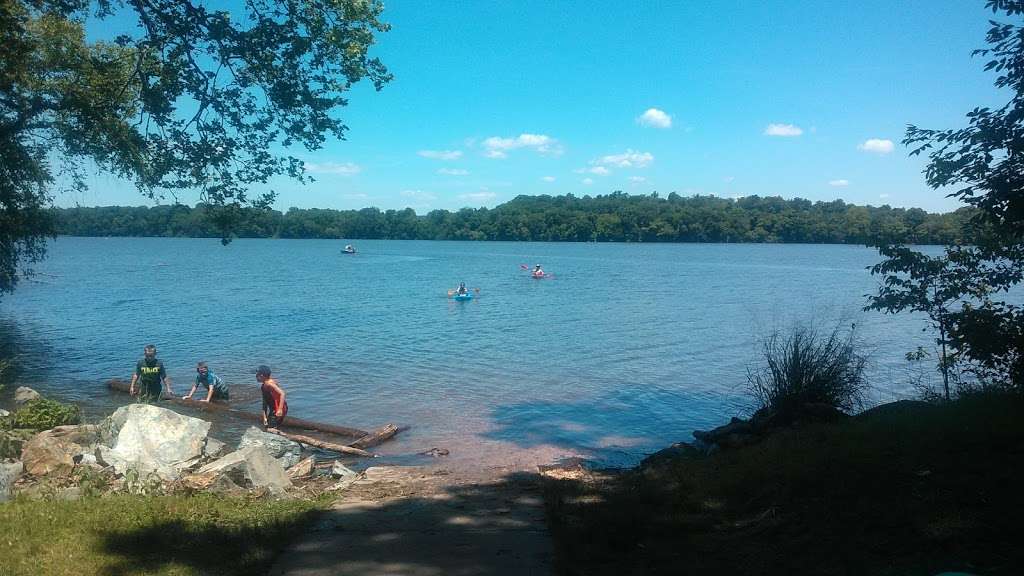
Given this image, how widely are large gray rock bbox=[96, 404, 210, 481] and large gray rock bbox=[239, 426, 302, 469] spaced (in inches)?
29.1

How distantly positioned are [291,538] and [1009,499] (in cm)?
537

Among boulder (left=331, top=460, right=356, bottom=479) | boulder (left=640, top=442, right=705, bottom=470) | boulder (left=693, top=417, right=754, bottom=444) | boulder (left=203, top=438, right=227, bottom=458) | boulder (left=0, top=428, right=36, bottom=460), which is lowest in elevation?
boulder (left=203, top=438, right=227, bottom=458)

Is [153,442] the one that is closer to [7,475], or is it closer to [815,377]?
[7,475]

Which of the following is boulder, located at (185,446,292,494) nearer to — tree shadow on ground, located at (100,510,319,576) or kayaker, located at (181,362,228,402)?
tree shadow on ground, located at (100,510,319,576)

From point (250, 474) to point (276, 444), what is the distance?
3396 mm

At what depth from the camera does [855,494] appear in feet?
17.4

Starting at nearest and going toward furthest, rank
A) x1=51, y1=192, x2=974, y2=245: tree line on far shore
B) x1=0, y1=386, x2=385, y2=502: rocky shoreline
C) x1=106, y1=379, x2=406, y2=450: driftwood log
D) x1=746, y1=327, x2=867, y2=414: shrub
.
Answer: x1=0, y1=386, x2=385, y2=502: rocky shoreline, x1=746, y1=327, x2=867, y2=414: shrub, x1=106, y1=379, x2=406, y2=450: driftwood log, x1=51, y1=192, x2=974, y2=245: tree line on far shore

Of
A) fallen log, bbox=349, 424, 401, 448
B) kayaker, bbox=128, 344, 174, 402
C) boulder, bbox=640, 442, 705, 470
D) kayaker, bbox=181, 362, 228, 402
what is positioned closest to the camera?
boulder, bbox=640, 442, 705, 470

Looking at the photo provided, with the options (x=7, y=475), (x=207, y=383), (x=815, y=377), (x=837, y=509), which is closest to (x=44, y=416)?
(x=207, y=383)

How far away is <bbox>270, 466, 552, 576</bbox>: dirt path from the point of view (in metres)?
5.00

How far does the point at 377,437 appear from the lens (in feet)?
43.1

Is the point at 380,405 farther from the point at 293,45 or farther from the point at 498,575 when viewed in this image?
the point at 498,575

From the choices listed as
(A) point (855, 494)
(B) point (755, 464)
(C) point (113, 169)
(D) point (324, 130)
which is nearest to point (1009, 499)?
(A) point (855, 494)

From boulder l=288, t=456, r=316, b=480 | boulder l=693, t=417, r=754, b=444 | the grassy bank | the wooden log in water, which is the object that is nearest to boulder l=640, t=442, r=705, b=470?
boulder l=693, t=417, r=754, b=444
